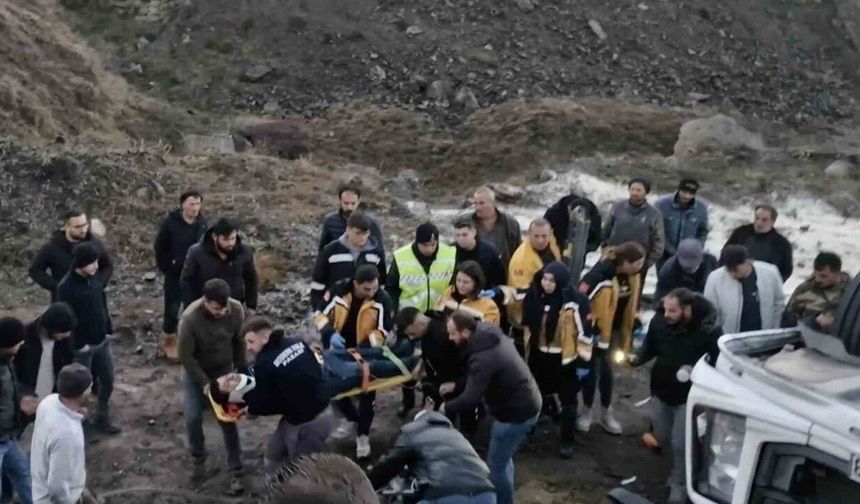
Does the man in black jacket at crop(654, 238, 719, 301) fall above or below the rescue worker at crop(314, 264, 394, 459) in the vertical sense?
above

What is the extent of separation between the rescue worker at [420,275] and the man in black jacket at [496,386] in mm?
1273

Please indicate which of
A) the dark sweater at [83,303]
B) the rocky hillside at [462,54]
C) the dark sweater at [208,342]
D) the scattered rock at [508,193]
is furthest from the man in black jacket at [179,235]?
the rocky hillside at [462,54]

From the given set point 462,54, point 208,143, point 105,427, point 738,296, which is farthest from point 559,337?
point 462,54

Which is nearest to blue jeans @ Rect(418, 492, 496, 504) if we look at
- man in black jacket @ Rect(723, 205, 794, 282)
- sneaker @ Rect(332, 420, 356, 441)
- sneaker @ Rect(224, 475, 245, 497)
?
sneaker @ Rect(224, 475, 245, 497)

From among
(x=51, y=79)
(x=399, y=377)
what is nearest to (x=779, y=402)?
(x=399, y=377)

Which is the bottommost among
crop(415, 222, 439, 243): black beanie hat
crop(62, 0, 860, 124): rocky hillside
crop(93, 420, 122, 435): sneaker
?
crop(93, 420, 122, 435): sneaker

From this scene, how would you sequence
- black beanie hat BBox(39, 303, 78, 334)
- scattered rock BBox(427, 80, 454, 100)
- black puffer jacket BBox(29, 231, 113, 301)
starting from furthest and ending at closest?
scattered rock BBox(427, 80, 454, 100) → black puffer jacket BBox(29, 231, 113, 301) → black beanie hat BBox(39, 303, 78, 334)

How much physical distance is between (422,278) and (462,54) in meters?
15.3

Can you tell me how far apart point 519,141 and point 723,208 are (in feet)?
14.9

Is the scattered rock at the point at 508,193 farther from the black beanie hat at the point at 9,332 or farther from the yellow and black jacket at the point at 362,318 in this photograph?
the black beanie hat at the point at 9,332

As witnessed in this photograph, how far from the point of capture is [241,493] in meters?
6.95

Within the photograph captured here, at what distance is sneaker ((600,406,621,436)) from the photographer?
800 centimetres

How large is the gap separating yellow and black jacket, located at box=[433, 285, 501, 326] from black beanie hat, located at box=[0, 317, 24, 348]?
2.84m

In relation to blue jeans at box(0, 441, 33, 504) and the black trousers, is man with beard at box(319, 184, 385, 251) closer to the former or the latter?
the black trousers
